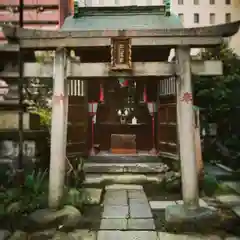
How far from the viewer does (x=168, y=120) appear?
11.0 metres

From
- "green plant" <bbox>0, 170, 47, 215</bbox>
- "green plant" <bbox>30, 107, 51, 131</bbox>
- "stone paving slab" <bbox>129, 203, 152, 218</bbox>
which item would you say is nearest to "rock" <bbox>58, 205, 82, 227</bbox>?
"green plant" <bbox>0, 170, 47, 215</bbox>

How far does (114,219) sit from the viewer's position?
21.8 feet

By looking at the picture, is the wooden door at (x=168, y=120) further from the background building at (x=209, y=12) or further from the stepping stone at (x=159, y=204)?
the background building at (x=209, y=12)

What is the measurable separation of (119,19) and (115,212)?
8.93 meters

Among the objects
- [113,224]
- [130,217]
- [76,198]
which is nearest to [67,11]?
[76,198]

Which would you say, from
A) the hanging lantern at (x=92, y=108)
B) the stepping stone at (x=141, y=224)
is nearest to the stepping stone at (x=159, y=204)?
the stepping stone at (x=141, y=224)

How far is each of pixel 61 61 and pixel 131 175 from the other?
19.4 feet

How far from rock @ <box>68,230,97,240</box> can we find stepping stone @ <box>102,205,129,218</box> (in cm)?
109

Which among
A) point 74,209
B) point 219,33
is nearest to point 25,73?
point 74,209

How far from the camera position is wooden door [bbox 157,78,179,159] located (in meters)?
10.5

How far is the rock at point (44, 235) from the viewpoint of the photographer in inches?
218

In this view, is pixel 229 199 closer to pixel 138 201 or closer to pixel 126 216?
pixel 138 201

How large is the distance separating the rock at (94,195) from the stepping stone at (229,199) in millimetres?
3305

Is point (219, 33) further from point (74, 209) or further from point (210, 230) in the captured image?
point (74, 209)
